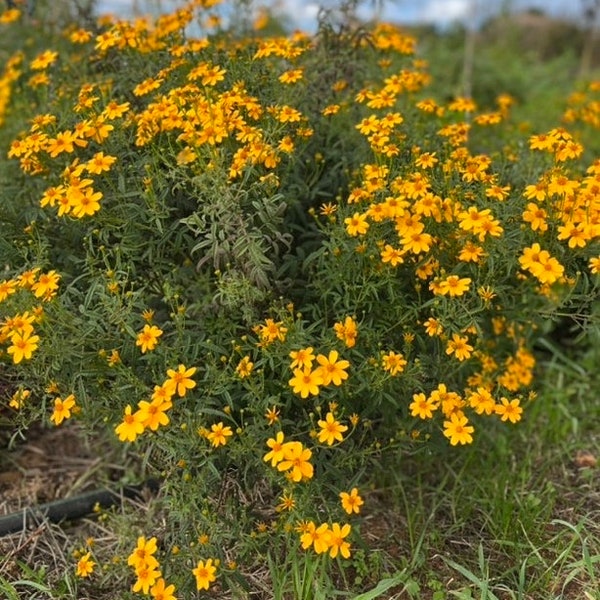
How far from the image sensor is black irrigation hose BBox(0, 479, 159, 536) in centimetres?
247

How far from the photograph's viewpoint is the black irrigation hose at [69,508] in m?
2.47

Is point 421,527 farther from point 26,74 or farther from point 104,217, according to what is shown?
point 26,74

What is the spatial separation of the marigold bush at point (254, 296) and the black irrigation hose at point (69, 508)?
0.67ft

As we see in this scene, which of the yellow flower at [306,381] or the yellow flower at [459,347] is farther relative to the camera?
the yellow flower at [459,347]

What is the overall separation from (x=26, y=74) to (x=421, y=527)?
252 centimetres

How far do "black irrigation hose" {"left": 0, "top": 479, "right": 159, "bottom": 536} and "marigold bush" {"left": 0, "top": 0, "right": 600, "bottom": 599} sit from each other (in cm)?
20

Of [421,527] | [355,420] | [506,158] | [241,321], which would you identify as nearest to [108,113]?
[241,321]

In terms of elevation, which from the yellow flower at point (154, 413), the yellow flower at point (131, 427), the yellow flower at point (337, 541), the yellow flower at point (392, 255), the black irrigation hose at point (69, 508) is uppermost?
the yellow flower at point (392, 255)

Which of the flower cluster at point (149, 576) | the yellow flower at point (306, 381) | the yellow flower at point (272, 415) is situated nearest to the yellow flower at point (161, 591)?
the flower cluster at point (149, 576)

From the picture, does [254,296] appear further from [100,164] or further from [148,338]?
[100,164]

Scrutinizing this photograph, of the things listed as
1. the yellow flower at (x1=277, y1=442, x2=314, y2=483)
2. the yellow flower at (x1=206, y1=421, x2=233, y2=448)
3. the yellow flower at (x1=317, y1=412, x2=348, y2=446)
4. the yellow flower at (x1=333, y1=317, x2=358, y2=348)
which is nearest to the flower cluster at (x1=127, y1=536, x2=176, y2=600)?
the yellow flower at (x1=206, y1=421, x2=233, y2=448)

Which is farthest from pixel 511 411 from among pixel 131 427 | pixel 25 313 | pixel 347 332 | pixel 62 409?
pixel 25 313

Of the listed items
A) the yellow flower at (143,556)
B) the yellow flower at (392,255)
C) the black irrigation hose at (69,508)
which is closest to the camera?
the yellow flower at (143,556)

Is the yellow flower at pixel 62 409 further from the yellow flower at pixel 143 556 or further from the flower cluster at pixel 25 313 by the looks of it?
the yellow flower at pixel 143 556
